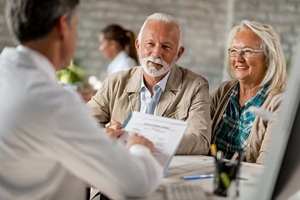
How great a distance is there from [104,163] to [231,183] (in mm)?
386

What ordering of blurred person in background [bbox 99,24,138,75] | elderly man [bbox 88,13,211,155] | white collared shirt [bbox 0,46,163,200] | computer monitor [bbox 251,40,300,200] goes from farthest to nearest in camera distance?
blurred person in background [bbox 99,24,138,75]
elderly man [bbox 88,13,211,155]
white collared shirt [bbox 0,46,163,200]
computer monitor [bbox 251,40,300,200]

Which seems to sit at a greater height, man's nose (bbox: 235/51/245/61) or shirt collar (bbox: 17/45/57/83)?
shirt collar (bbox: 17/45/57/83)

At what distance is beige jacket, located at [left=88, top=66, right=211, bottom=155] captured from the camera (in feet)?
7.41

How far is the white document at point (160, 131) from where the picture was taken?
64.1 inches

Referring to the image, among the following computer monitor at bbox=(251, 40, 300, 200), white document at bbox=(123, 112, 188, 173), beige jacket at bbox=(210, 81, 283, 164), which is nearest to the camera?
computer monitor at bbox=(251, 40, 300, 200)

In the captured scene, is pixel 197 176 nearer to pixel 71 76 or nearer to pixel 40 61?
pixel 40 61

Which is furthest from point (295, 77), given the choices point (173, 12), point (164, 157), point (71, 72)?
point (173, 12)

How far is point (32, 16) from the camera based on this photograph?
4.41 ft

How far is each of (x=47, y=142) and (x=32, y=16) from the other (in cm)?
33

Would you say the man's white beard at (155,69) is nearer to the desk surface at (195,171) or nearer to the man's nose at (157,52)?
the man's nose at (157,52)

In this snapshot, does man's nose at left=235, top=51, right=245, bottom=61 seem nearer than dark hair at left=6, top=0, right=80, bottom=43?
No

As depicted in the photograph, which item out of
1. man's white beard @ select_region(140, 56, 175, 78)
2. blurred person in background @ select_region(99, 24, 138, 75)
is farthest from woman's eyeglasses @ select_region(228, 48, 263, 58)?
blurred person in background @ select_region(99, 24, 138, 75)

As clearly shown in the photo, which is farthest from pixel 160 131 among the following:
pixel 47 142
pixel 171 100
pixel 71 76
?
pixel 71 76

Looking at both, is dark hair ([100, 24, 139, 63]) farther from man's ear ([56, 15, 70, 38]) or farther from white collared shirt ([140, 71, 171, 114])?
man's ear ([56, 15, 70, 38])
